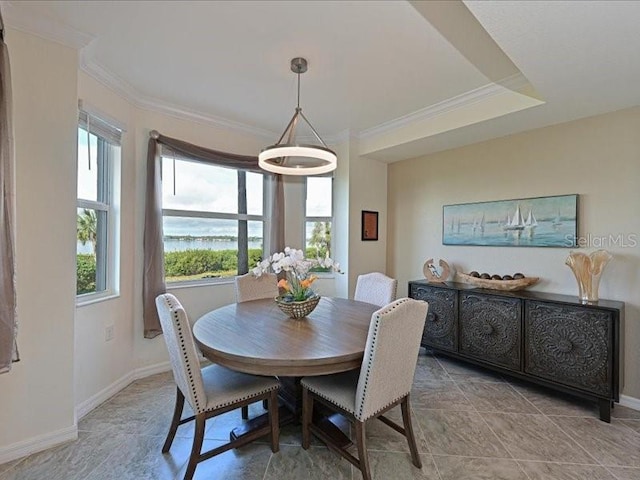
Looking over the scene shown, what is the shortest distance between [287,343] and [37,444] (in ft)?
5.54

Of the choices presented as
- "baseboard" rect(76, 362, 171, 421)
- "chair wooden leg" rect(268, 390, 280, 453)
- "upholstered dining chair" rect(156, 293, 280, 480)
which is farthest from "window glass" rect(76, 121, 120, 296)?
"chair wooden leg" rect(268, 390, 280, 453)

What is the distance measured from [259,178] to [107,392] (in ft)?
8.56

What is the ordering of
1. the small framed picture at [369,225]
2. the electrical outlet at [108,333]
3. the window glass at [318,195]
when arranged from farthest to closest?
the window glass at [318,195] → the small framed picture at [369,225] → the electrical outlet at [108,333]

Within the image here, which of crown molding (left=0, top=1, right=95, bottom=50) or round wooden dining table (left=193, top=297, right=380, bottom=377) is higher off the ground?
crown molding (left=0, top=1, right=95, bottom=50)

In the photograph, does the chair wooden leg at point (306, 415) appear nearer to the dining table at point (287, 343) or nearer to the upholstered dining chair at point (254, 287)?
the dining table at point (287, 343)

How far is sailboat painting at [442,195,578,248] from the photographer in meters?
2.81

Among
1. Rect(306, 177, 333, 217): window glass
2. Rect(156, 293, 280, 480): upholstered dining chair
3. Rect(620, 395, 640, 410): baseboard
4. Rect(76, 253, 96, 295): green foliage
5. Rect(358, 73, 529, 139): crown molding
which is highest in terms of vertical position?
Rect(358, 73, 529, 139): crown molding

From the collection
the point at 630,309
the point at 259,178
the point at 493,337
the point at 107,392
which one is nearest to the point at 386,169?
the point at 259,178

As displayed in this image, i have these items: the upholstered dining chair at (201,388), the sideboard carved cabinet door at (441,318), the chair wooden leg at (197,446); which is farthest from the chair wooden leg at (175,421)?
the sideboard carved cabinet door at (441,318)

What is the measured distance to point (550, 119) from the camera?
2.76 metres

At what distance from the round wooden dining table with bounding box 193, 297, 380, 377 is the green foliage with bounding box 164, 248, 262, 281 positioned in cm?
110

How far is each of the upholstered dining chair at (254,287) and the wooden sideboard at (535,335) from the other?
1.67 meters

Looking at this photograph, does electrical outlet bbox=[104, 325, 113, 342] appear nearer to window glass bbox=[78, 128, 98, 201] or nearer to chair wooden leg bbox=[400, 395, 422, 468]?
window glass bbox=[78, 128, 98, 201]

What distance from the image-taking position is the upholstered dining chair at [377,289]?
2.77 metres
